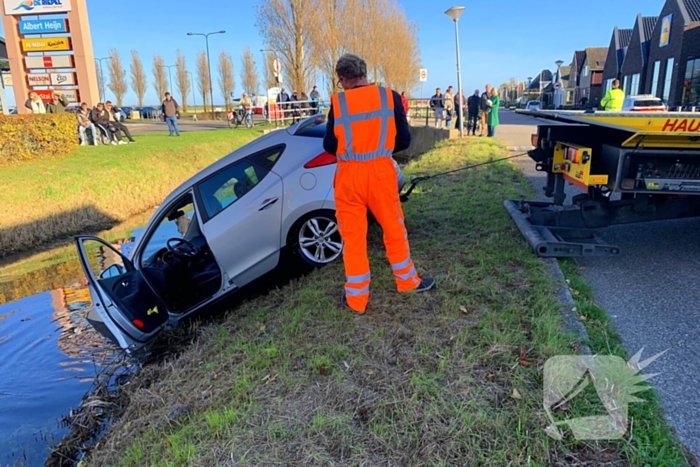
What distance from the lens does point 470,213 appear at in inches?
259

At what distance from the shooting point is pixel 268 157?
16.4 feet

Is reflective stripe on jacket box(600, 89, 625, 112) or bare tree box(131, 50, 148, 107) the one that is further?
bare tree box(131, 50, 148, 107)

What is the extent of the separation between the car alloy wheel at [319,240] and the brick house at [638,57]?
40729 mm

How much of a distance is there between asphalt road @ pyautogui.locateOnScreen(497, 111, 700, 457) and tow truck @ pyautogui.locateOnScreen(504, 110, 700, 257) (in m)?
0.36

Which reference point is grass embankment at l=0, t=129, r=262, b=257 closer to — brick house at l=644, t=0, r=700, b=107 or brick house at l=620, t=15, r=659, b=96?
brick house at l=644, t=0, r=700, b=107

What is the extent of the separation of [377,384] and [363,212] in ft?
4.28

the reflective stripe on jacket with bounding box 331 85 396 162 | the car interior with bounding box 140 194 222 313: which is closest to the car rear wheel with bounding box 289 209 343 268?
the car interior with bounding box 140 194 222 313

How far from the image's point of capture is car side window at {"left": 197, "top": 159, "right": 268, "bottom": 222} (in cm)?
488

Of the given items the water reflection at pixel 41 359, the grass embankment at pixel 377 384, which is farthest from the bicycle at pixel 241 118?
the grass embankment at pixel 377 384

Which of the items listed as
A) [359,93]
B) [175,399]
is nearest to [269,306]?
[175,399]

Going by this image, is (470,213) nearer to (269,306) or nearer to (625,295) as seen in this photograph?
(625,295)

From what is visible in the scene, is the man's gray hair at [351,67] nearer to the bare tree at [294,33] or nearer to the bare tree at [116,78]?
the bare tree at [294,33]

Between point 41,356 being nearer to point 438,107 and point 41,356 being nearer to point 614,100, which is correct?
point 614,100

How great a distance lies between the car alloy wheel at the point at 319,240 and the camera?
16.2 feet
